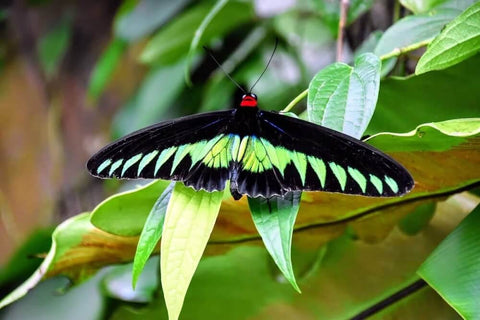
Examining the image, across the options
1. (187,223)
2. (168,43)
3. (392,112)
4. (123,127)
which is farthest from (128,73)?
(187,223)

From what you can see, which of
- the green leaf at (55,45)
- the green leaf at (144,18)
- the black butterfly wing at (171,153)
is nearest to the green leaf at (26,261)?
the black butterfly wing at (171,153)

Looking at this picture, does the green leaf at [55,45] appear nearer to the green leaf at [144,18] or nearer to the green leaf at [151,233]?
the green leaf at [144,18]

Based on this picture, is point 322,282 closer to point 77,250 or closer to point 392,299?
point 392,299

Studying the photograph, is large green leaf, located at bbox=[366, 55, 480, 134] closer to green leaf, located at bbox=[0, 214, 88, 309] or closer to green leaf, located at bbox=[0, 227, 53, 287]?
green leaf, located at bbox=[0, 214, 88, 309]

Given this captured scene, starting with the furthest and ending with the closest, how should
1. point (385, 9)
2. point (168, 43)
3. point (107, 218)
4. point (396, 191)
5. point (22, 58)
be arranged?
point (22, 58), point (168, 43), point (385, 9), point (107, 218), point (396, 191)

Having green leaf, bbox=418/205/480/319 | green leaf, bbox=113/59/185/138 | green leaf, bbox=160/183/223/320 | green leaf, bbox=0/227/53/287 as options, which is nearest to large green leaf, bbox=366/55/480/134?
green leaf, bbox=418/205/480/319

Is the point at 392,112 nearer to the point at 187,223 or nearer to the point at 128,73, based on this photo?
the point at 187,223

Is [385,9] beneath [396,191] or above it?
above
